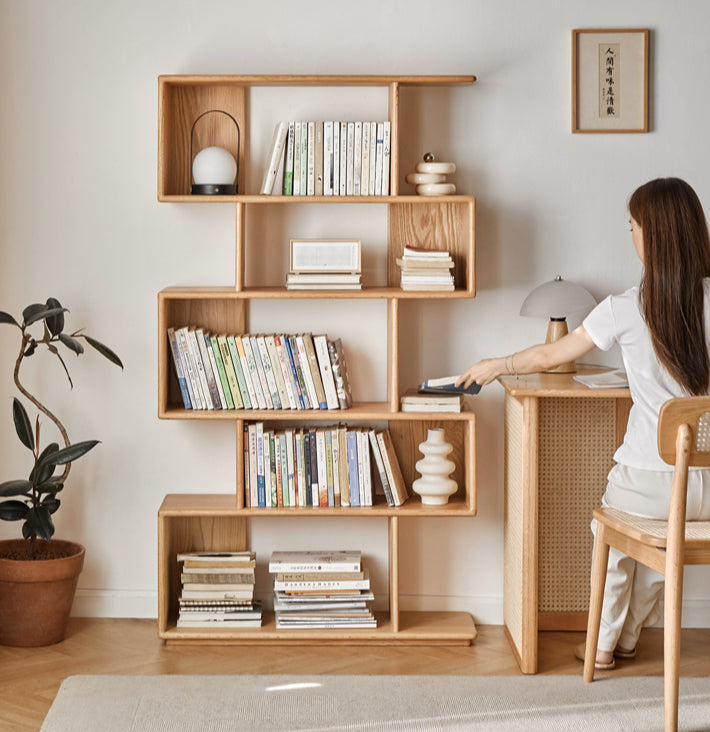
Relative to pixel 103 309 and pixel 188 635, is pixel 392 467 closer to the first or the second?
pixel 188 635

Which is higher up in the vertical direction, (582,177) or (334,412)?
(582,177)

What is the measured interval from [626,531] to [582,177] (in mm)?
1348

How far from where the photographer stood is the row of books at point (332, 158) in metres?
3.16

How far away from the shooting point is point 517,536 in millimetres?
3057

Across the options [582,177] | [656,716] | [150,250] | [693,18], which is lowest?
Answer: [656,716]

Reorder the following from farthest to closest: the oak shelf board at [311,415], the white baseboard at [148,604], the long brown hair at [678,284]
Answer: the white baseboard at [148,604] → the oak shelf board at [311,415] → the long brown hair at [678,284]

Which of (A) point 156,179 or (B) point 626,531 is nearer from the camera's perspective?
(B) point 626,531

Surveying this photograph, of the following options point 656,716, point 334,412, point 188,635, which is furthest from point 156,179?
point 656,716

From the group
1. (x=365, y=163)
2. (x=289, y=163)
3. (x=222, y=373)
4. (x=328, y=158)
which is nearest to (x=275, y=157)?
(x=289, y=163)

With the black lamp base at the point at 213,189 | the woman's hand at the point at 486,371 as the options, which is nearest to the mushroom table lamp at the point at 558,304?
the woman's hand at the point at 486,371

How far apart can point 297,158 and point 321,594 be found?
1471mm

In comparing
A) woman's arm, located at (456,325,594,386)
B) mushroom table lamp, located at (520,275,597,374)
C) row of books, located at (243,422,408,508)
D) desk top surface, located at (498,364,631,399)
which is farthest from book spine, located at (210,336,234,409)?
mushroom table lamp, located at (520,275,597,374)

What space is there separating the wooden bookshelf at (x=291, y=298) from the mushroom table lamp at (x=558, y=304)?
0.75 feet

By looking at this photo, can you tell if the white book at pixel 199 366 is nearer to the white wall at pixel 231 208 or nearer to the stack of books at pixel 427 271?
A: the white wall at pixel 231 208
